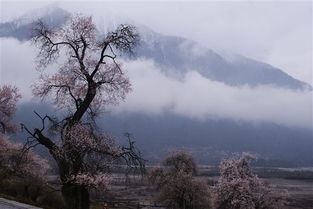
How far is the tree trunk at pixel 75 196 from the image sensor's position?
81.7 feet

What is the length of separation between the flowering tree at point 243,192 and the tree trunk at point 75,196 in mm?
38644

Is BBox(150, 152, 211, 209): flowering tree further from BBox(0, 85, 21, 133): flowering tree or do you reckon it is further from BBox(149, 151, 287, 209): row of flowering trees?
BBox(0, 85, 21, 133): flowering tree

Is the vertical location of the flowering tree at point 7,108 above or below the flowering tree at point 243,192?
above

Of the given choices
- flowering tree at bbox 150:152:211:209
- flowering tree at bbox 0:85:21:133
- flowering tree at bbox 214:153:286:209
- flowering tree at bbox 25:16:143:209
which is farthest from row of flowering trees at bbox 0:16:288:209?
flowering tree at bbox 150:152:211:209

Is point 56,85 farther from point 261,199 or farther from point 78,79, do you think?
point 261,199

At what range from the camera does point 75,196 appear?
25438mm

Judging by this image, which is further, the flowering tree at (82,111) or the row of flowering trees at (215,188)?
the row of flowering trees at (215,188)

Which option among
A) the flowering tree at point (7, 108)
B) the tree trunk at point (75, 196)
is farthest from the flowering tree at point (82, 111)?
the flowering tree at point (7, 108)

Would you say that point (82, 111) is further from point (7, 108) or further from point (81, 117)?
→ point (7, 108)

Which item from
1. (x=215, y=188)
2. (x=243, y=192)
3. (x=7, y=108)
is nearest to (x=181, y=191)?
(x=215, y=188)

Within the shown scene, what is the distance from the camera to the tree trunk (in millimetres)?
24891

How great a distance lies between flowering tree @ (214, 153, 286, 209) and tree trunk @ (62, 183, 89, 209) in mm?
38644

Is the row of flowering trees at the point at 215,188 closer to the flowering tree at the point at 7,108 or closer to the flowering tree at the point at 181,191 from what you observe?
A: the flowering tree at the point at 181,191

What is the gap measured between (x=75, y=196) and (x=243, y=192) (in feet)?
132
